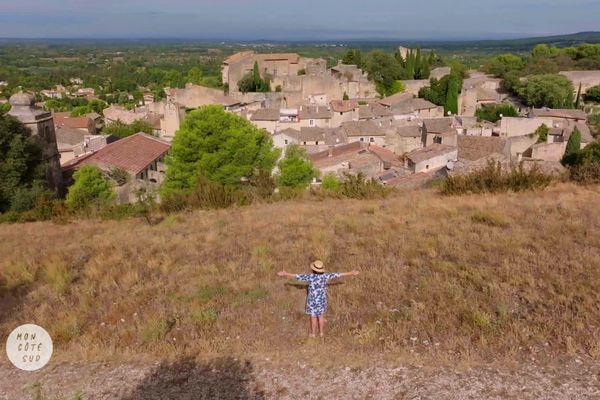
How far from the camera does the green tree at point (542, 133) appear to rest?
37.7m

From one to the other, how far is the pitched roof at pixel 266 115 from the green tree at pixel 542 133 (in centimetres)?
2111

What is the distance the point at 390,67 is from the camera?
5881cm

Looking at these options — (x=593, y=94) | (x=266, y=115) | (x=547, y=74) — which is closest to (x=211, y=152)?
(x=266, y=115)

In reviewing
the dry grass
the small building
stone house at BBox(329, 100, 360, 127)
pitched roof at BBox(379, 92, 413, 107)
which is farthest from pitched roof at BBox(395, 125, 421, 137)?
the dry grass

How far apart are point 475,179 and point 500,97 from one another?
171ft

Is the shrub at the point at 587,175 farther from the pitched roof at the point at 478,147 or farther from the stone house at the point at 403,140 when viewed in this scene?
the stone house at the point at 403,140

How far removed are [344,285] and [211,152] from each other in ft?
57.4

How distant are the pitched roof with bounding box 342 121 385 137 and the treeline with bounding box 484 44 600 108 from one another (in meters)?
23.4

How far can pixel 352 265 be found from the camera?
24.0 ft

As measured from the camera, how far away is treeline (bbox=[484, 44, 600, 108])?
52.1 metres

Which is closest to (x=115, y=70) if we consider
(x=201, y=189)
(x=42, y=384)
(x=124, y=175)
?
(x=124, y=175)

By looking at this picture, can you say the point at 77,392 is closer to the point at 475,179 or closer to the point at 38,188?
the point at 475,179

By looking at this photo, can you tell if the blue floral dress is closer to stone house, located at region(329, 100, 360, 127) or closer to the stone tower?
the stone tower

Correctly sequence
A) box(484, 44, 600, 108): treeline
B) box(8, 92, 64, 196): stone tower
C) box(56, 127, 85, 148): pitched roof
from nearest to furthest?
box(8, 92, 64, 196): stone tower
box(56, 127, 85, 148): pitched roof
box(484, 44, 600, 108): treeline
